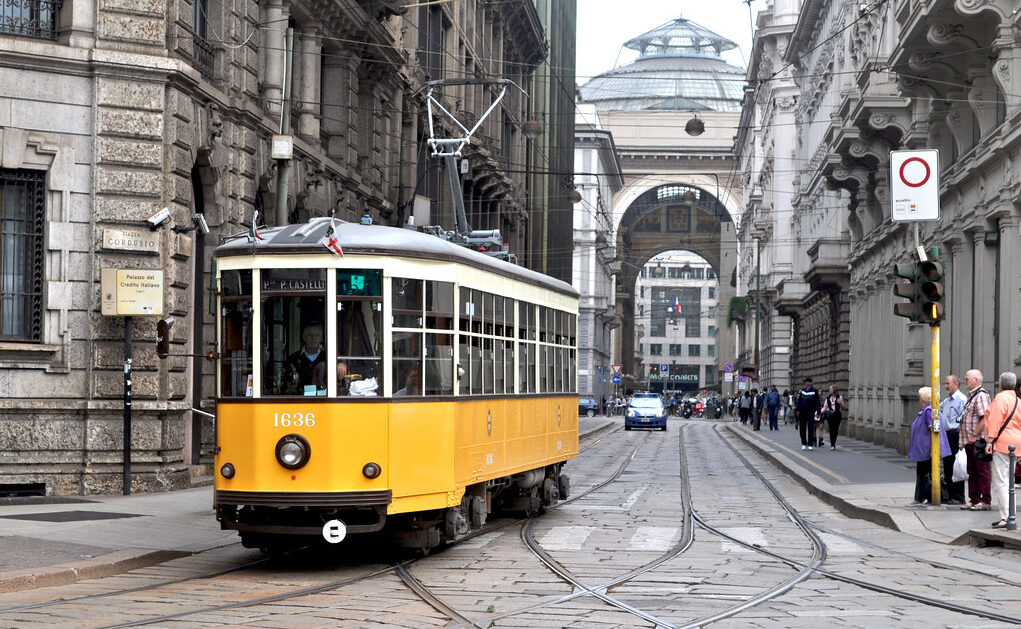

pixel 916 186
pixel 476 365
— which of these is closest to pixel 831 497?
pixel 916 186

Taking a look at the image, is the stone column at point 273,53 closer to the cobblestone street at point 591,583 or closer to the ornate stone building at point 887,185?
the cobblestone street at point 591,583

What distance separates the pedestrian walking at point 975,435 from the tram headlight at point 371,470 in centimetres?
681

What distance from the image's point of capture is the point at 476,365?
1285cm

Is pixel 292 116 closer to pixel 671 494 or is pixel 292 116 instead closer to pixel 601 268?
pixel 671 494

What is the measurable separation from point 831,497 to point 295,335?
978 cm

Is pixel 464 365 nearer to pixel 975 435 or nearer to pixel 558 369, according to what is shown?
pixel 558 369

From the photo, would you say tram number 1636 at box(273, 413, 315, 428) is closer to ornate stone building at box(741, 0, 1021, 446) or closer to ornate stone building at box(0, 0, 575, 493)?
ornate stone building at box(0, 0, 575, 493)

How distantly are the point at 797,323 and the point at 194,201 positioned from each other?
49.4 metres

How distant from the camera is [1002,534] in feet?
42.8

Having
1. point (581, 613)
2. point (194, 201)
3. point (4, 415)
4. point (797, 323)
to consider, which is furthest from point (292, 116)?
point (797, 323)

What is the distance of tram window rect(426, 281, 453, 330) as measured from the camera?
1186 centimetres

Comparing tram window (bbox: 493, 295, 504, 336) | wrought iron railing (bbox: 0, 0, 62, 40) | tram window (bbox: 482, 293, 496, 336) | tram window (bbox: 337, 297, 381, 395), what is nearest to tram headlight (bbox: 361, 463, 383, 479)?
tram window (bbox: 337, 297, 381, 395)

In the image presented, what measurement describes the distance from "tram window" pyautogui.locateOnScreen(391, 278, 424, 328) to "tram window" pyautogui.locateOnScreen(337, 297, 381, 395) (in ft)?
0.53

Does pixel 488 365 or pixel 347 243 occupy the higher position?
pixel 347 243
